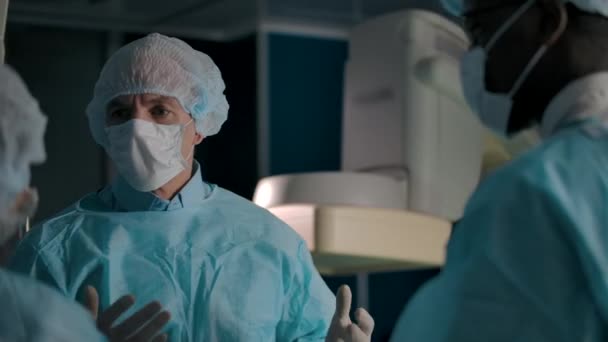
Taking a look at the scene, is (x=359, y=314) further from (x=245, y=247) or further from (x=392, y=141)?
(x=392, y=141)

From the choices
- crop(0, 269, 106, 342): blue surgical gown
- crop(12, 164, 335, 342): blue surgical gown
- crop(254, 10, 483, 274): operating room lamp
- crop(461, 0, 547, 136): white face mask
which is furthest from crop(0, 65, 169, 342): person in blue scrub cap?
crop(254, 10, 483, 274): operating room lamp

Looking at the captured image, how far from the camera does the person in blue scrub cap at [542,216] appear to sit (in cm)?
121

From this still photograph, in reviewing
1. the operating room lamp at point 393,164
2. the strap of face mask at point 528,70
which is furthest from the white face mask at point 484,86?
the operating room lamp at point 393,164

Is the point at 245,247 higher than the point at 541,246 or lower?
lower

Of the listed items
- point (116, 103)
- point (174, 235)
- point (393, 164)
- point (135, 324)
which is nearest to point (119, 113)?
point (116, 103)

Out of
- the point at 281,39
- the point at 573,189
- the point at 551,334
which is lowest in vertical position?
the point at 281,39

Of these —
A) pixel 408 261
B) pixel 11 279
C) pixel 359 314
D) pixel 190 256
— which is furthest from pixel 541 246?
pixel 408 261

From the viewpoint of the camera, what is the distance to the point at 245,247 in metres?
2.16

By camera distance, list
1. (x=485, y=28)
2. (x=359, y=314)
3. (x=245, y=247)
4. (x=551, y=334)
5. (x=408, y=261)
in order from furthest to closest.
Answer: (x=408, y=261), (x=245, y=247), (x=359, y=314), (x=485, y=28), (x=551, y=334)

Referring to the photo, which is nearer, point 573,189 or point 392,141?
point 573,189

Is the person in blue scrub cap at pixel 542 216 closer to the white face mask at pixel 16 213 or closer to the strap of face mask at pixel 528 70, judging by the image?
the strap of face mask at pixel 528 70

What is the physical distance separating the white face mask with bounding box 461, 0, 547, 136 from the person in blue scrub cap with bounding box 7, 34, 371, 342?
0.76 m

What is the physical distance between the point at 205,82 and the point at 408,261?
54.6 inches

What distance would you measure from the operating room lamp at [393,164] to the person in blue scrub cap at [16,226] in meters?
2.02
